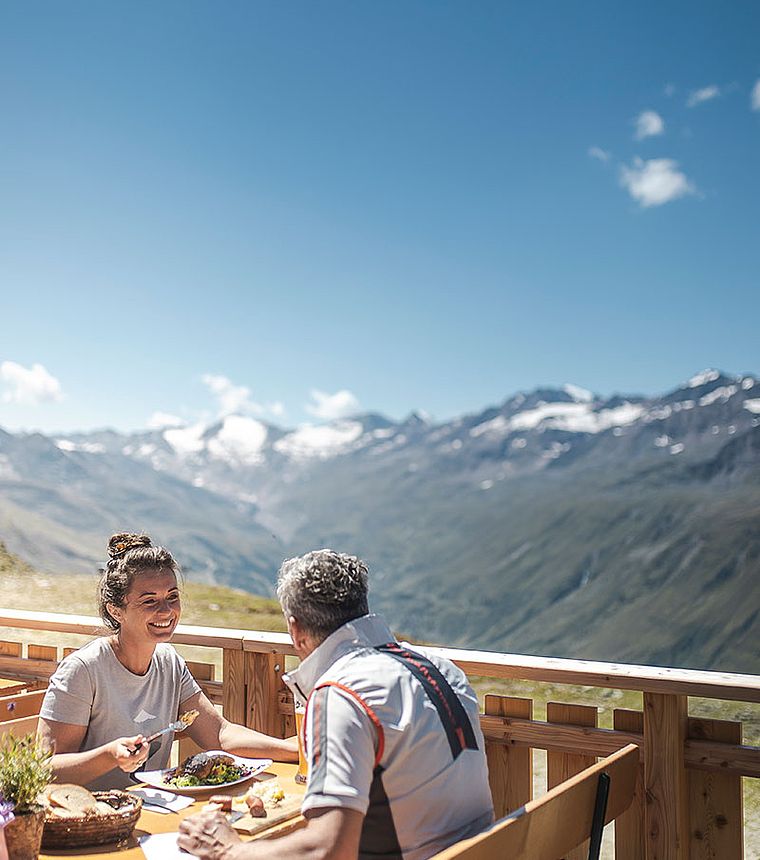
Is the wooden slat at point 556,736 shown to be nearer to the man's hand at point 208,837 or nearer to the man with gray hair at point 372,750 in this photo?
the man with gray hair at point 372,750

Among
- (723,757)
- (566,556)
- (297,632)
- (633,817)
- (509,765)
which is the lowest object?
(566,556)

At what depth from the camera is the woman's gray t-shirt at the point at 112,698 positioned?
2.64 m

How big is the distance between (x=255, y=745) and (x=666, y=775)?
3.90 feet

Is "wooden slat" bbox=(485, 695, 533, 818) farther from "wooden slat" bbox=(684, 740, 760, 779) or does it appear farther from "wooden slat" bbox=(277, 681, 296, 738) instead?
"wooden slat" bbox=(277, 681, 296, 738)

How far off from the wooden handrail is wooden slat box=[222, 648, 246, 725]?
0.15ft

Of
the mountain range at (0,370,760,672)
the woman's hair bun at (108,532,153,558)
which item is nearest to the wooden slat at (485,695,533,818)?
the woman's hair bun at (108,532,153,558)

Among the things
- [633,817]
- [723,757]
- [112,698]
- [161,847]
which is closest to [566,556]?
[633,817]

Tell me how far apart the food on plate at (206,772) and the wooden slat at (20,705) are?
789 millimetres

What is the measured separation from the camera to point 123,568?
A: 2.81 m

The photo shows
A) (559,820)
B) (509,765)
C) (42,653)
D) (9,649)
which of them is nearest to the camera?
(559,820)

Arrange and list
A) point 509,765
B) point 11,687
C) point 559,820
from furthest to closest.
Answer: point 11,687, point 509,765, point 559,820

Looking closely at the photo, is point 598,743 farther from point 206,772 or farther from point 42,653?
point 42,653

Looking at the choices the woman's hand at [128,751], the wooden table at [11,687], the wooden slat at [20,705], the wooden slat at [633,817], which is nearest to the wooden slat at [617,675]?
the wooden slat at [633,817]

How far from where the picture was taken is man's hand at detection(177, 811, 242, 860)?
172cm
